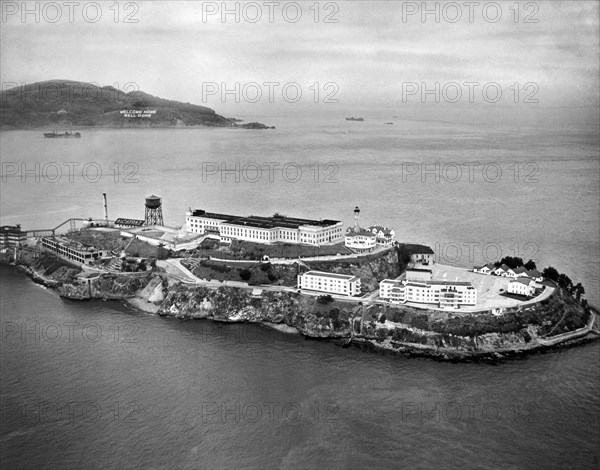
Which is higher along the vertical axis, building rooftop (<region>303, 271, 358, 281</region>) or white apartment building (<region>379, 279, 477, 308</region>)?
building rooftop (<region>303, 271, 358, 281</region>)

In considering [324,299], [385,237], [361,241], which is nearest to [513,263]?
[385,237]

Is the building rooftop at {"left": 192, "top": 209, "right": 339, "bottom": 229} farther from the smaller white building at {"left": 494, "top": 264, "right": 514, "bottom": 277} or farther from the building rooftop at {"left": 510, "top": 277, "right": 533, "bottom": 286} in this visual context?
the building rooftop at {"left": 510, "top": 277, "right": 533, "bottom": 286}

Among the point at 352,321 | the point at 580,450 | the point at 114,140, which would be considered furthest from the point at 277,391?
the point at 114,140

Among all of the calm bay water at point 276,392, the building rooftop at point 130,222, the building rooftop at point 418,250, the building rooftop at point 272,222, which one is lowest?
the calm bay water at point 276,392

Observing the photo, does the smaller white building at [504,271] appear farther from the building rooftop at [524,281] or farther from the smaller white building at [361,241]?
the smaller white building at [361,241]

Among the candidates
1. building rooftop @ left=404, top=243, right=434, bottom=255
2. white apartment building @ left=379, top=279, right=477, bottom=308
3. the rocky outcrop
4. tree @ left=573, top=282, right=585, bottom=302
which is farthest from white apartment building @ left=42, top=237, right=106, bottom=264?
tree @ left=573, top=282, right=585, bottom=302

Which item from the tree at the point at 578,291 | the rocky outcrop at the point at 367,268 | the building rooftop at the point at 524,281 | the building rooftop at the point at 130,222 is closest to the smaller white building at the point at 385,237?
the rocky outcrop at the point at 367,268
